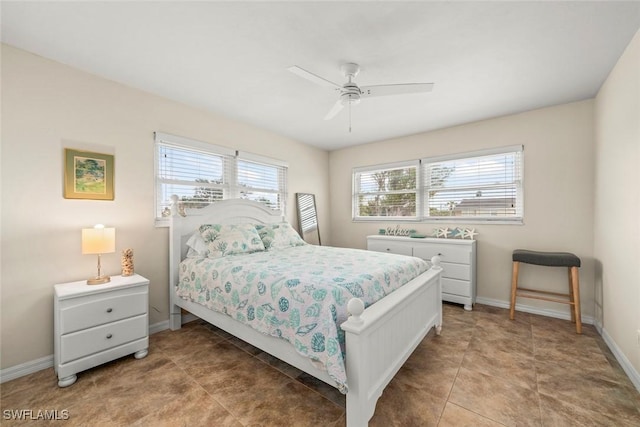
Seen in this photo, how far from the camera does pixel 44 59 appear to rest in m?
2.18

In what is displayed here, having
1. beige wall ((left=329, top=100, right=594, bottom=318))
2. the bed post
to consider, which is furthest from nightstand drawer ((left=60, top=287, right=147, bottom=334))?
beige wall ((left=329, top=100, right=594, bottom=318))

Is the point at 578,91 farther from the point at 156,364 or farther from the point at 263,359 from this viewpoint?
the point at 156,364

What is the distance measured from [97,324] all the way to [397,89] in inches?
119

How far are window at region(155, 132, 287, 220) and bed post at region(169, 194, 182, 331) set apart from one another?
164mm

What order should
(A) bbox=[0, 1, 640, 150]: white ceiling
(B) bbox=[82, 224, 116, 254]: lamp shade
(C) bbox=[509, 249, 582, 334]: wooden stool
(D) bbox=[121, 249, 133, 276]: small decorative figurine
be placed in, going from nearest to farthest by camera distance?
(A) bbox=[0, 1, 640, 150]: white ceiling < (B) bbox=[82, 224, 116, 254]: lamp shade < (D) bbox=[121, 249, 133, 276]: small decorative figurine < (C) bbox=[509, 249, 582, 334]: wooden stool

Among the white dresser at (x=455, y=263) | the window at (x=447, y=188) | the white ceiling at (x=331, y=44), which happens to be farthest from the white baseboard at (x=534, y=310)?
the white ceiling at (x=331, y=44)

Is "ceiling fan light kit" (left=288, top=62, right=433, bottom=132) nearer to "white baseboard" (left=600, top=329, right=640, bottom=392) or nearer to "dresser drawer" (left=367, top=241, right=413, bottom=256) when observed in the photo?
"dresser drawer" (left=367, top=241, right=413, bottom=256)

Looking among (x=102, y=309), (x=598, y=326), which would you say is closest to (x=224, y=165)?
(x=102, y=309)

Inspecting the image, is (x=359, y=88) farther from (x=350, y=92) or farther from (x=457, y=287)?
(x=457, y=287)

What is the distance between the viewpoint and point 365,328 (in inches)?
55.2

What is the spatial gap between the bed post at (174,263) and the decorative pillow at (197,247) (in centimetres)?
13

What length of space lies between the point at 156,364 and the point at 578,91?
4832 mm

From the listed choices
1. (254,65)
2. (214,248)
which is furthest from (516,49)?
(214,248)

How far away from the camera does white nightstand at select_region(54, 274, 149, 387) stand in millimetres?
1935
